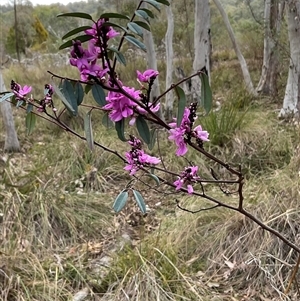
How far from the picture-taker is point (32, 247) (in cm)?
188

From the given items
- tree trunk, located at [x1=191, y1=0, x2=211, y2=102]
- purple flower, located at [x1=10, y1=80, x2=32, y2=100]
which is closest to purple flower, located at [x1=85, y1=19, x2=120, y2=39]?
purple flower, located at [x1=10, y1=80, x2=32, y2=100]

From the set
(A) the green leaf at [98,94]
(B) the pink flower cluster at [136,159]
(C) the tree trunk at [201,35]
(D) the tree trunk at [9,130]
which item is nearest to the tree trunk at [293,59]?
(C) the tree trunk at [201,35]

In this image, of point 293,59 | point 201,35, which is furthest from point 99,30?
point 201,35

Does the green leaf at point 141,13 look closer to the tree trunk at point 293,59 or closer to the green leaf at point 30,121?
the green leaf at point 30,121

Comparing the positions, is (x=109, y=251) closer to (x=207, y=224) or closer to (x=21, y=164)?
(x=207, y=224)

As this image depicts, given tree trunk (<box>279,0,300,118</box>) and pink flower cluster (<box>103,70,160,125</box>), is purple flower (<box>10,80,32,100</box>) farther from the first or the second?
tree trunk (<box>279,0,300,118</box>)

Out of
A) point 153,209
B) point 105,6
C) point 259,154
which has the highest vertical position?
point 105,6

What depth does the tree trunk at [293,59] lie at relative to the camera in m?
3.11

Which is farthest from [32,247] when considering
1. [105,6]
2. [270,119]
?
[105,6]

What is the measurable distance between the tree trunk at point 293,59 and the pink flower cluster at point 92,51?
2.88 meters

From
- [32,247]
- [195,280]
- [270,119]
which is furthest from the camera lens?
[270,119]

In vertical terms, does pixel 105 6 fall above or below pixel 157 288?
above

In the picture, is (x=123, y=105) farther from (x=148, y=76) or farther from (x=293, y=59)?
(x=293, y=59)

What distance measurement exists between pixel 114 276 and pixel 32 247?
0.50m
